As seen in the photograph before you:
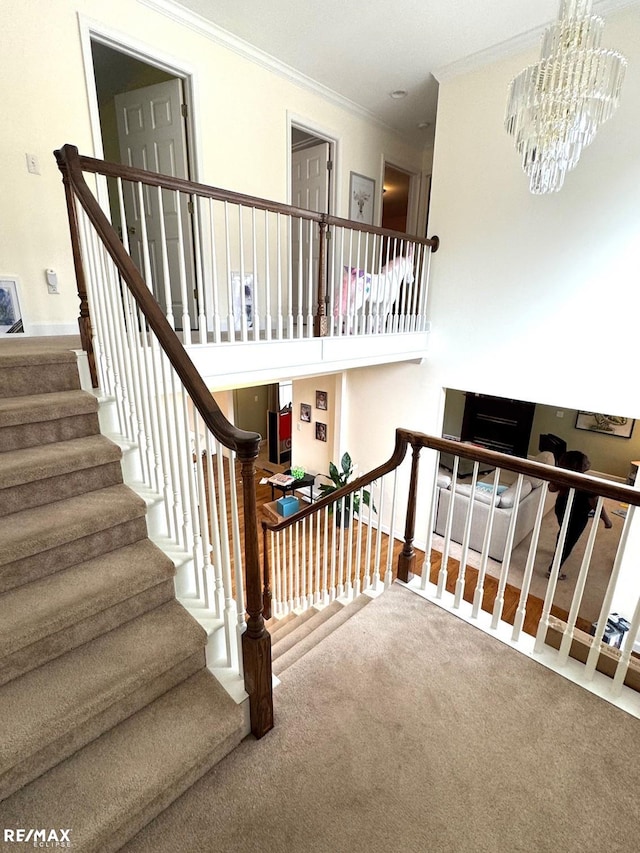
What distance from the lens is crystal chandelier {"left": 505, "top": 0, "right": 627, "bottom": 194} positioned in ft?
6.32

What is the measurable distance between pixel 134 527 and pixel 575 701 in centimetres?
191

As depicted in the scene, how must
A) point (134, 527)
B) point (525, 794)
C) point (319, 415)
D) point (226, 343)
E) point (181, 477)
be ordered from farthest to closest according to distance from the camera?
point (319, 415), point (226, 343), point (134, 527), point (181, 477), point (525, 794)

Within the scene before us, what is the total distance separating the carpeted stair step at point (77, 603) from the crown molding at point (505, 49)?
15.5 feet

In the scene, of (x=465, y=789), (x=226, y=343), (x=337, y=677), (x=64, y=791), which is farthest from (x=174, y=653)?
(x=226, y=343)

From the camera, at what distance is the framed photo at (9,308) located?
110 inches

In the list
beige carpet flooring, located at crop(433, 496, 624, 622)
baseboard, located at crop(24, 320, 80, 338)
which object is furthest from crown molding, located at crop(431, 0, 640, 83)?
beige carpet flooring, located at crop(433, 496, 624, 622)

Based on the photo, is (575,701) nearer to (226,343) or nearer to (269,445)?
(226,343)

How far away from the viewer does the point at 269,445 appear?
29.5ft

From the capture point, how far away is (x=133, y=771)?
1.19 meters

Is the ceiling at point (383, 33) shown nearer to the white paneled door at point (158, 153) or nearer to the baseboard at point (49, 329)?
the white paneled door at point (158, 153)

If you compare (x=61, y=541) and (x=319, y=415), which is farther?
(x=319, y=415)

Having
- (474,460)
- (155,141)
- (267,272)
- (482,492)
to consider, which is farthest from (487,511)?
(155,141)

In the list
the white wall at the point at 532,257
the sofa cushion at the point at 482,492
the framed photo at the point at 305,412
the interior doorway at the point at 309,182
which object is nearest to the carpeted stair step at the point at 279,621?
the sofa cushion at the point at 482,492

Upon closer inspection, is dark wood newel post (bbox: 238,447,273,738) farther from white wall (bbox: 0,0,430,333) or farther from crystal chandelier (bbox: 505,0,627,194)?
white wall (bbox: 0,0,430,333)
